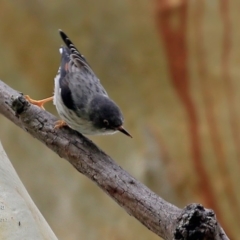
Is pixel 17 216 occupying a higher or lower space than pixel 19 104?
lower

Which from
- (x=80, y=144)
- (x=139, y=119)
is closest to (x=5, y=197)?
(x=80, y=144)

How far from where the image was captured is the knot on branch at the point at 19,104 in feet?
2.95

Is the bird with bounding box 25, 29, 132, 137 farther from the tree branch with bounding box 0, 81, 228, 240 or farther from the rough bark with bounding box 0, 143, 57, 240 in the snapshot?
the rough bark with bounding box 0, 143, 57, 240

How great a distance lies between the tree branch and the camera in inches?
23.8

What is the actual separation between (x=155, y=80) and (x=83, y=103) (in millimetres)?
901

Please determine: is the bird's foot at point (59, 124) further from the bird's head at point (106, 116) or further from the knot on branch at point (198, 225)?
the knot on branch at point (198, 225)

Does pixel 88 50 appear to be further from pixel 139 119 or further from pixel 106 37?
pixel 139 119

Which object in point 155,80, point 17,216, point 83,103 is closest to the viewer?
point 17,216

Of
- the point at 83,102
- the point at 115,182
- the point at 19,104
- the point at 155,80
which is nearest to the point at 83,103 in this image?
the point at 83,102

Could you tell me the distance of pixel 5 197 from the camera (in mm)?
793

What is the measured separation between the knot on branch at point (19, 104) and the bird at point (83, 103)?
0.08m

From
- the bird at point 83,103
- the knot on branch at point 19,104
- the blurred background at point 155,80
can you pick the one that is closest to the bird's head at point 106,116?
the bird at point 83,103

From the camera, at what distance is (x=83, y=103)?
3.31 feet

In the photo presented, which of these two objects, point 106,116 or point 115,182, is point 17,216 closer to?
point 115,182
